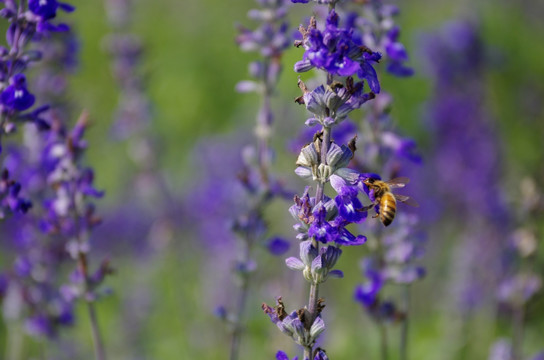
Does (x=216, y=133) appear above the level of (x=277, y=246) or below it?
above

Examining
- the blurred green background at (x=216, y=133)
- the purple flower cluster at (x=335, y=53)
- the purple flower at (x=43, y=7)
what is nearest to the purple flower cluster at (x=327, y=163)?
the purple flower cluster at (x=335, y=53)

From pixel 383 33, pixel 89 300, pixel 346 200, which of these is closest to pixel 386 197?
pixel 346 200

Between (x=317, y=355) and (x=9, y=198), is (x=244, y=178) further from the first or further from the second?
(x=317, y=355)

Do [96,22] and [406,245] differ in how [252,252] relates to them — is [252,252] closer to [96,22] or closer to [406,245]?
[406,245]

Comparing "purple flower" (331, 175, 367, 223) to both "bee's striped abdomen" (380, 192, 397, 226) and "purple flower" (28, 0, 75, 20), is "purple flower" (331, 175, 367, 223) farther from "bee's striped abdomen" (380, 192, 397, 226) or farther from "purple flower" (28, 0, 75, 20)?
"purple flower" (28, 0, 75, 20)

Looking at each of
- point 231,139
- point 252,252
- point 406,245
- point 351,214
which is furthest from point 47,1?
point 231,139

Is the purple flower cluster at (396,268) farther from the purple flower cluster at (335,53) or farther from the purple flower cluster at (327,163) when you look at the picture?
the purple flower cluster at (335,53)
